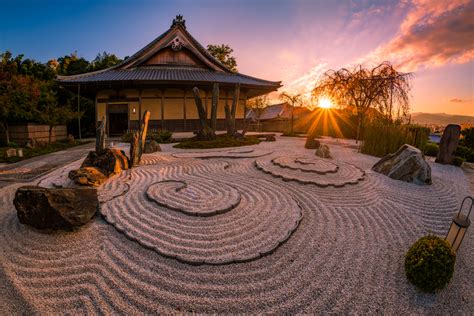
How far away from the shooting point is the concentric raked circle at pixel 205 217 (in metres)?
2.74

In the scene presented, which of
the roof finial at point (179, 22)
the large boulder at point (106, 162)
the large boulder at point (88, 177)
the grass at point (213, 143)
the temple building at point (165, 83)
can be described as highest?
the roof finial at point (179, 22)

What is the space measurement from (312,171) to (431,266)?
12.8ft

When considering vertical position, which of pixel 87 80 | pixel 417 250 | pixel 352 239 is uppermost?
pixel 87 80

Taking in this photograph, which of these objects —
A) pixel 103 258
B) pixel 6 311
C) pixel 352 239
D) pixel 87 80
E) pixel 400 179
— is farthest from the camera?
pixel 87 80

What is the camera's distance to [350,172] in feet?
20.6

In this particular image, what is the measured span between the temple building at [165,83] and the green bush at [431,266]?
13.7 meters

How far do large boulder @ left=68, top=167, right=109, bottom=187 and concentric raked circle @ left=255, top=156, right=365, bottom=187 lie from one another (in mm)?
4061

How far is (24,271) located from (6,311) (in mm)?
551

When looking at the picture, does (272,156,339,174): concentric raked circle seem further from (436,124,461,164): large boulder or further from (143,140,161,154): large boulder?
(436,124,461,164): large boulder

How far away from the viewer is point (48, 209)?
303 cm

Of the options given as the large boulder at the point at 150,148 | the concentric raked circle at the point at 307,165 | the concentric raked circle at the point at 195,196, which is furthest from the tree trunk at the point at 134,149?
the concentric raked circle at the point at 307,165

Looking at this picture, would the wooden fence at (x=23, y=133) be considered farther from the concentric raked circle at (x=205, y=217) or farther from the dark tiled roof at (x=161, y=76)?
the concentric raked circle at (x=205, y=217)

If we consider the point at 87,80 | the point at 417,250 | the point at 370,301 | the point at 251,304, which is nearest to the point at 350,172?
the point at 417,250

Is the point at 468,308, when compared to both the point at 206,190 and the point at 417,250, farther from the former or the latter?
the point at 206,190
